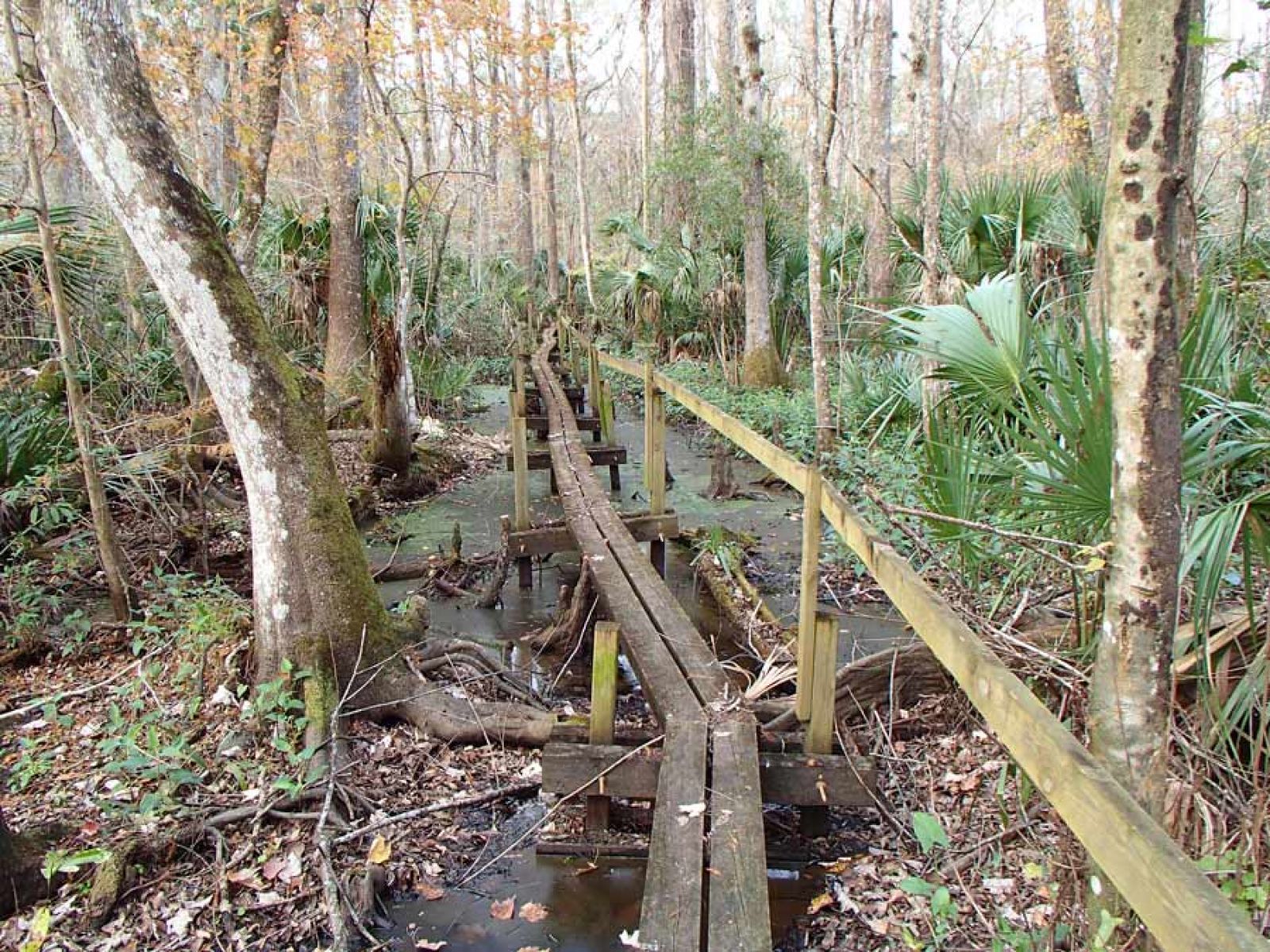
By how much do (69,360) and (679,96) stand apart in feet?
40.1

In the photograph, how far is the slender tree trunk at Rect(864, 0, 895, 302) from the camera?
11375 millimetres

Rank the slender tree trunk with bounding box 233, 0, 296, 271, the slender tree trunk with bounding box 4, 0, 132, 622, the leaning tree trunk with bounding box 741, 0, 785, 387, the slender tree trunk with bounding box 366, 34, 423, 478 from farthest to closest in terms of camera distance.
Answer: the leaning tree trunk with bounding box 741, 0, 785, 387
the slender tree trunk with bounding box 366, 34, 423, 478
the slender tree trunk with bounding box 233, 0, 296, 271
the slender tree trunk with bounding box 4, 0, 132, 622

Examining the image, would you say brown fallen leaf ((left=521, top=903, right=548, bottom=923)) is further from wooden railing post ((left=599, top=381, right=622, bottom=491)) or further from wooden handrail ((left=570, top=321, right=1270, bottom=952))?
wooden railing post ((left=599, top=381, right=622, bottom=491))

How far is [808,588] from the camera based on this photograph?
3168 millimetres

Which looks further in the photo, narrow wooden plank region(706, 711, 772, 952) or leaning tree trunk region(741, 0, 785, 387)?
leaning tree trunk region(741, 0, 785, 387)

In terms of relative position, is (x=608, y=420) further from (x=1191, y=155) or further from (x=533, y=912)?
(x=533, y=912)

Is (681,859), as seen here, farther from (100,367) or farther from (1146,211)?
(100,367)

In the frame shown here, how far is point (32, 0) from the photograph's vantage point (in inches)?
184

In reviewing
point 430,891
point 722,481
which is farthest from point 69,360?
point 722,481

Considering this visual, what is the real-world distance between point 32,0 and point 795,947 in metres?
6.00

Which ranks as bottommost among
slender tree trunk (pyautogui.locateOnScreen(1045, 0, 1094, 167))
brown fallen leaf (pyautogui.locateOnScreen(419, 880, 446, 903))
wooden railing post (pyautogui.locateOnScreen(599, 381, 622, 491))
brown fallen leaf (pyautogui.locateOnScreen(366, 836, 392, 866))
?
brown fallen leaf (pyautogui.locateOnScreen(419, 880, 446, 903))

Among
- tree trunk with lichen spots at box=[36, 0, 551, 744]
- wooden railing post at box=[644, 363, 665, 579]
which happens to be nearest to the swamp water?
wooden railing post at box=[644, 363, 665, 579]

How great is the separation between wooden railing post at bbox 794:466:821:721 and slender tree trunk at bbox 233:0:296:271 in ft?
18.6

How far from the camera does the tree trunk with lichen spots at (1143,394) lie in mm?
1644
